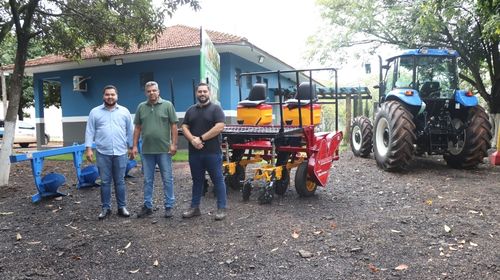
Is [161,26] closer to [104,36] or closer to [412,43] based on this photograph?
[104,36]

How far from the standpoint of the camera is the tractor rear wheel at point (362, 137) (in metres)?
10.4

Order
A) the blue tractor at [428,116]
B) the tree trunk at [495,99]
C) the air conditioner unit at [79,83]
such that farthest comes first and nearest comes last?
the air conditioner unit at [79,83]
the tree trunk at [495,99]
the blue tractor at [428,116]

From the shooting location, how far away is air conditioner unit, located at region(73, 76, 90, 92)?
16969 millimetres

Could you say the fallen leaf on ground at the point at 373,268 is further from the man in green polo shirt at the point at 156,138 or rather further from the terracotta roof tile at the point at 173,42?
the terracotta roof tile at the point at 173,42

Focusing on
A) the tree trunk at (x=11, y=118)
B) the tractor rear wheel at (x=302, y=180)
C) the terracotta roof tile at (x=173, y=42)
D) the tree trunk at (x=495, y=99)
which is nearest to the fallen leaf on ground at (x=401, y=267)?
the tractor rear wheel at (x=302, y=180)

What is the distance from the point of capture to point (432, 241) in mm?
4211

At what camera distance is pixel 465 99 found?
26.6 ft

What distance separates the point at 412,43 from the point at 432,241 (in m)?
13.1

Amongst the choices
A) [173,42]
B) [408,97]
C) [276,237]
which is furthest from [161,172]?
[173,42]

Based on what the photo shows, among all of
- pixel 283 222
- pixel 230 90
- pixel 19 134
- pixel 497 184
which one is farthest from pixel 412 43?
pixel 19 134

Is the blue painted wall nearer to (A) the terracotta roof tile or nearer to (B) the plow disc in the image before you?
(A) the terracotta roof tile

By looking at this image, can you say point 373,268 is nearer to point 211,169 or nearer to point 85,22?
point 211,169

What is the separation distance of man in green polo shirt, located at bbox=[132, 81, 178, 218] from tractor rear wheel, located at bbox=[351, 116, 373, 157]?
20.9 feet

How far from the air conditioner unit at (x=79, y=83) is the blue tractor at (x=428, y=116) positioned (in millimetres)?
12840
